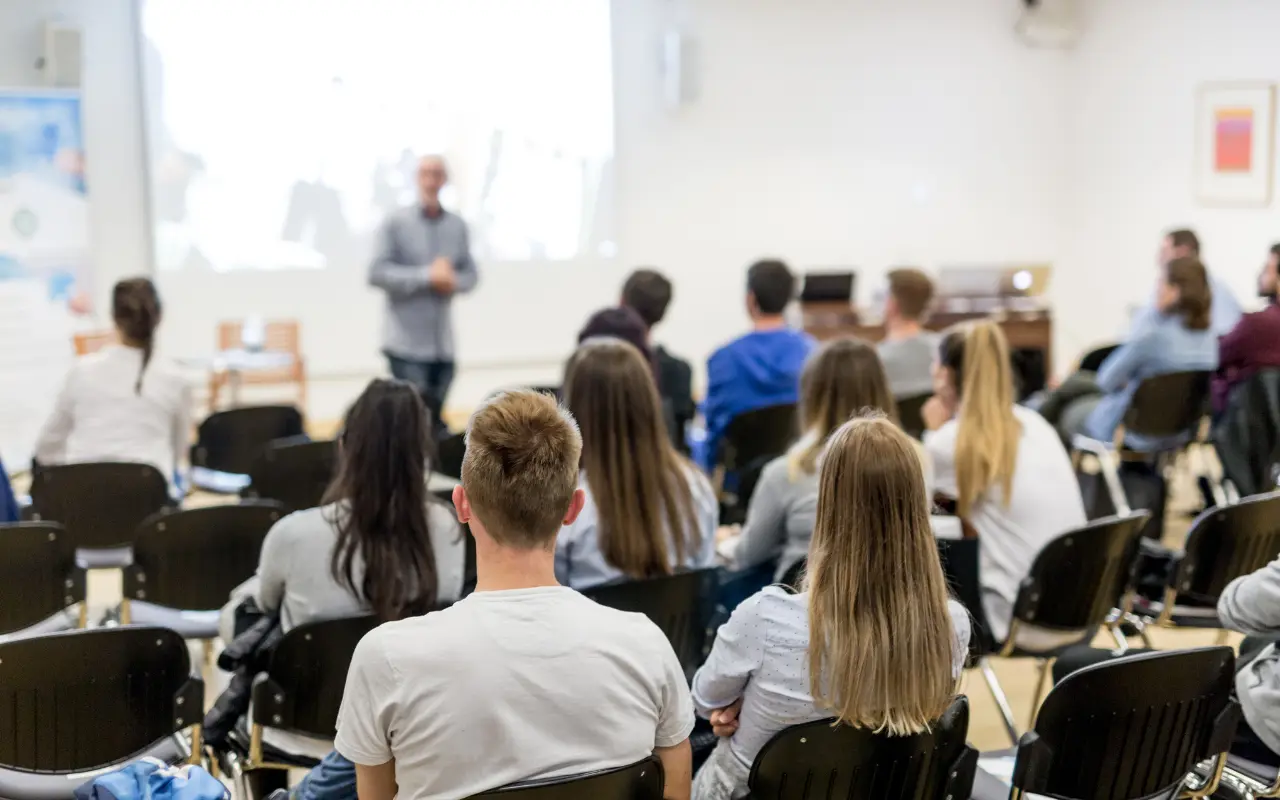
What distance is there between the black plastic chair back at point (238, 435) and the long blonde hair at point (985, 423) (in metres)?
2.73

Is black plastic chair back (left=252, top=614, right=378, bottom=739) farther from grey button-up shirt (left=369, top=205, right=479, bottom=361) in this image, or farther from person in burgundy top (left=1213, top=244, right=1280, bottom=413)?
person in burgundy top (left=1213, top=244, right=1280, bottom=413)

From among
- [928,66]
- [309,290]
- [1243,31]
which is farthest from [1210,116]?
[309,290]

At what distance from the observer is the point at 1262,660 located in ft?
8.19

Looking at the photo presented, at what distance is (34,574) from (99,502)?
0.87 meters

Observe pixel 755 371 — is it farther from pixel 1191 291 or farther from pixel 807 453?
pixel 1191 291

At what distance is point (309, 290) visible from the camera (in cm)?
843

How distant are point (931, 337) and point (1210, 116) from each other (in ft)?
14.2

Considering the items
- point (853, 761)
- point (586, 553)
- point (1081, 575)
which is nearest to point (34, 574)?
point (586, 553)

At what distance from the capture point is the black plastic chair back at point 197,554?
3.36 m

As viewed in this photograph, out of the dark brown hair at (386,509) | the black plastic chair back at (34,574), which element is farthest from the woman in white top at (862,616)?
the black plastic chair back at (34,574)

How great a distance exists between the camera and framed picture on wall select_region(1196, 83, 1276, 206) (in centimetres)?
813

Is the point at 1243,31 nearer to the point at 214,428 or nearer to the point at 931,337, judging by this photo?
the point at 931,337

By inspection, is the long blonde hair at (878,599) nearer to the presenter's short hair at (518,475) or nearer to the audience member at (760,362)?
the presenter's short hair at (518,475)

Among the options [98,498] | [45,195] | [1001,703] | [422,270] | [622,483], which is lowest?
[1001,703]
